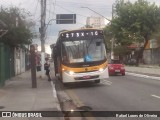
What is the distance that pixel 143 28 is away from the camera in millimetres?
65438

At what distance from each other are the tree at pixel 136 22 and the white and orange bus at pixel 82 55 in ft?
136

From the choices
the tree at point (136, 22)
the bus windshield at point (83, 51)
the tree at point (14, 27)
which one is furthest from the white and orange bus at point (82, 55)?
the tree at point (136, 22)

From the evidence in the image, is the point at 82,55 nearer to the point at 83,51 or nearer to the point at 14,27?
the point at 83,51

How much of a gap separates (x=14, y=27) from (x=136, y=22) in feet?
126

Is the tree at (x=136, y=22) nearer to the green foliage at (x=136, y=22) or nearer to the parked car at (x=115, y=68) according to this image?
the green foliage at (x=136, y=22)

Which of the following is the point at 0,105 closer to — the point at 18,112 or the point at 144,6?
the point at 18,112

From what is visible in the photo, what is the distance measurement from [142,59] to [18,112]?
Answer: 71.1 metres

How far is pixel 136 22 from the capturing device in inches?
2576

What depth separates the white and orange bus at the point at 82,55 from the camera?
2367 centimetres

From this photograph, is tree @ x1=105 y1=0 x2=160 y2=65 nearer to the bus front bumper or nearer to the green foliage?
the green foliage

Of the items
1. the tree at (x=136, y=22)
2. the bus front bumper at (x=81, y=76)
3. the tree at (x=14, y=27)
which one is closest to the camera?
the bus front bumper at (x=81, y=76)

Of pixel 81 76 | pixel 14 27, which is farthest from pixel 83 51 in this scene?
pixel 14 27

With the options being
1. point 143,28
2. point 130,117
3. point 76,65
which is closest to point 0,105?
point 130,117

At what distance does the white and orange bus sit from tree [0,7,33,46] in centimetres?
620
